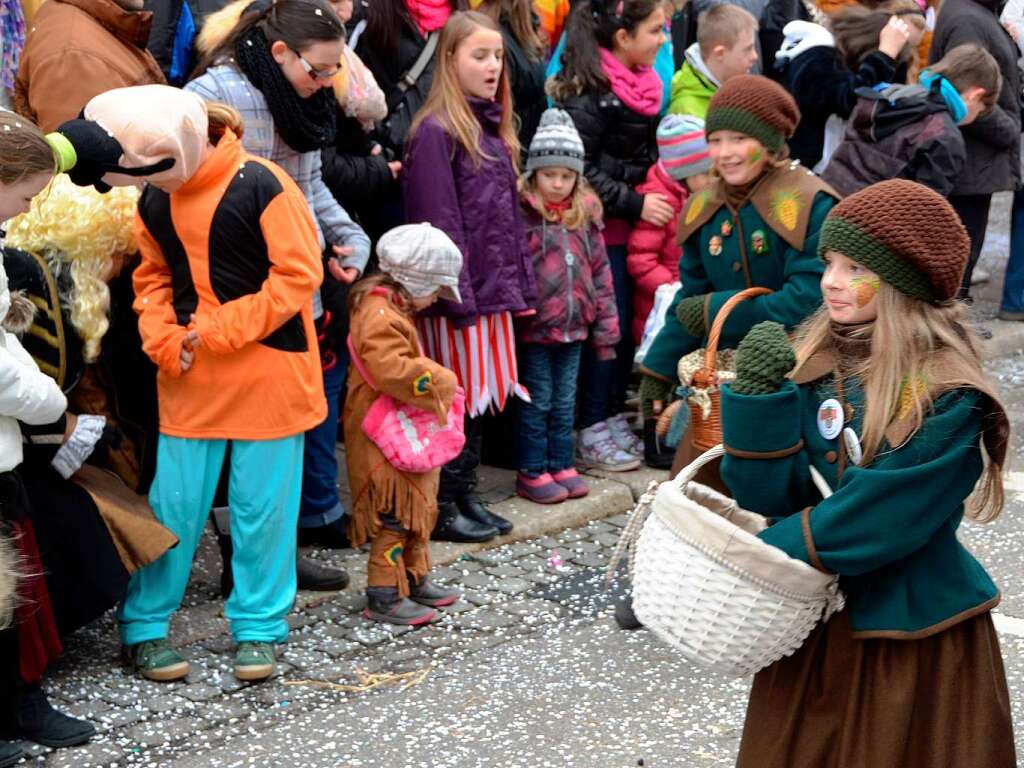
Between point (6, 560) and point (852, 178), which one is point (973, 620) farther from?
point (852, 178)

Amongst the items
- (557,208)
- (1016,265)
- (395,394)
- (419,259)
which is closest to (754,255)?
(419,259)

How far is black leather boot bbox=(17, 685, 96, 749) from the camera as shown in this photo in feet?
14.5

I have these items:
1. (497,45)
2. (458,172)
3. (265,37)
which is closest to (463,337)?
(458,172)

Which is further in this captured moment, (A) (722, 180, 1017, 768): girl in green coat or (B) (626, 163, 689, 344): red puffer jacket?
(B) (626, 163, 689, 344): red puffer jacket

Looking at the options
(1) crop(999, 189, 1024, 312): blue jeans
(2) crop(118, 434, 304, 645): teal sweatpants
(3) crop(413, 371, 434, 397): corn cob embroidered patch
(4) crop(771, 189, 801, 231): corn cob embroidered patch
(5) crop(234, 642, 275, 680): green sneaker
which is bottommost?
(1) crop(999, 189, 1024, 312): blue jeans

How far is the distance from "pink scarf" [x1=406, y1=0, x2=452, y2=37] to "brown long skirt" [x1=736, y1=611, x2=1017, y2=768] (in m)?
4.02

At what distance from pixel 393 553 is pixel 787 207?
71.3 inches

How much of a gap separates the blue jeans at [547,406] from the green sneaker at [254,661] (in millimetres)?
2027

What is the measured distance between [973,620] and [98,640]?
10.1 ft

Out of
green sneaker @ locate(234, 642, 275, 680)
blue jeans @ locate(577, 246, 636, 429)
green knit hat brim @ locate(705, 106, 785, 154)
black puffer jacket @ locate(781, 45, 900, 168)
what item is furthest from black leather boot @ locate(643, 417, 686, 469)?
green sneaker @ locate(234, 642, 275, 680)

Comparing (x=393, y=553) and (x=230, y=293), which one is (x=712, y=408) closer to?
(x=393, y=553)

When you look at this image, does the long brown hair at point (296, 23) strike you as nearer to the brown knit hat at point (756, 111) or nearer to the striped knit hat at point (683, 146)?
the brown knit hat at point (756, 111)

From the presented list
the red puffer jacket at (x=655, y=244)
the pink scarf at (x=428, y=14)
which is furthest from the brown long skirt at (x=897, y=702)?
the red puffer jacket at (x=655, y=244)

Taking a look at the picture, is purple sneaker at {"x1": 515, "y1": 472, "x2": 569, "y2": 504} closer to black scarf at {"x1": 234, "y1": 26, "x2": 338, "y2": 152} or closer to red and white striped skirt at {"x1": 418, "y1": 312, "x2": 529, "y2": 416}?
red and white striped skirt at {"x1": 418, "y1": 312, "x2": 529, "y2": 416}
